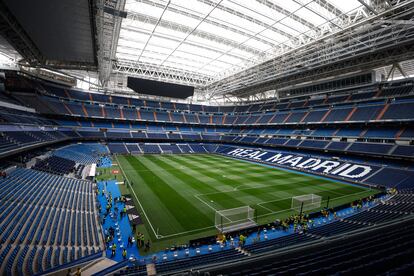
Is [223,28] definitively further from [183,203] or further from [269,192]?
[183,203]

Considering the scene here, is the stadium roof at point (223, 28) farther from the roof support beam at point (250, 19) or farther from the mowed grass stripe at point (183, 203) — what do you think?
the mowed grass stripe at point (183, 203)

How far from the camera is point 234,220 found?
16.4 metres

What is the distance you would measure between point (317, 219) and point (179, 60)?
32217mm

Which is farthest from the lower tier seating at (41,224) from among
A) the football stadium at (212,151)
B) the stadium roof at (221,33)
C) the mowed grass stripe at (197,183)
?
the stadium roof at (221,33)

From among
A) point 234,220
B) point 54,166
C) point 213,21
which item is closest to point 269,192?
point 234,220

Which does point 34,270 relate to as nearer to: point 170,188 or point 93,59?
point 170,188

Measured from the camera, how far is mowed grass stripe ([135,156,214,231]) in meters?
16.7

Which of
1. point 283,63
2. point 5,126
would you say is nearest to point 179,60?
point 283,63

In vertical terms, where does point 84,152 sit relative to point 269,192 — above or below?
above

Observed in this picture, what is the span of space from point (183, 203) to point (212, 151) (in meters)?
37.1

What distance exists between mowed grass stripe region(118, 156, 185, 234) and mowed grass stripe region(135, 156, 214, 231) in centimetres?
38

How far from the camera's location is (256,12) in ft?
74.2

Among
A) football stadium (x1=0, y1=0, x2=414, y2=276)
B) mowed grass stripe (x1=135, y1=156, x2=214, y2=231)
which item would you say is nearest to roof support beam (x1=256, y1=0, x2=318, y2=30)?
football stadium (x1=0, y1=0, x2=414, y2=276)

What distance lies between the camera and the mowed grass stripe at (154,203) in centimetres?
1619
